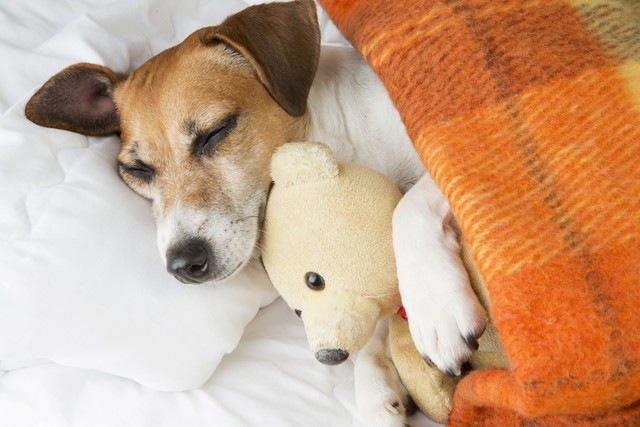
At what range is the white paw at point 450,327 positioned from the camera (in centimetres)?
106

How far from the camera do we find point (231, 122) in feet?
5.04

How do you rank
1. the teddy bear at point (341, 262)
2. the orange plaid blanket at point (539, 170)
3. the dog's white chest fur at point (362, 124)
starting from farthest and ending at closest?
the dog's white chest fur at point (362, 124)
the teddy bear at point (341, 262)
the orange plaid blanket at point (539, 170)

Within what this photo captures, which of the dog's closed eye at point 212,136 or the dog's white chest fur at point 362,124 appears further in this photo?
the dog's white chest fur at point 362,124

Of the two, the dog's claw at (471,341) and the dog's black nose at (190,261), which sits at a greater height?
the dog's claw at (471,341)

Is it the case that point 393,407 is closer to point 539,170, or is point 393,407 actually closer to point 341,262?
point 341,262

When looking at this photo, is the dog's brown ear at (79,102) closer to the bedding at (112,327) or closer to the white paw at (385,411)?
the bedding at (112,327)

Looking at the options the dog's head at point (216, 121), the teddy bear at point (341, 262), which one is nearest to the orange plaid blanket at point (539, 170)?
the teddy bear at point (341, 262)

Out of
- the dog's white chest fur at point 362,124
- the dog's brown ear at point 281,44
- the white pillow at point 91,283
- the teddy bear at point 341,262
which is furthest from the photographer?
the dog's white chest fur at point 362,124

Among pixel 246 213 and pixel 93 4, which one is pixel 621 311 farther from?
pixel 93 4

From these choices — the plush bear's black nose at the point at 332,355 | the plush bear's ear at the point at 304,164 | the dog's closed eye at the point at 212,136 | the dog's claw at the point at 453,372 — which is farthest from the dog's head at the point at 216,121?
the dog's claw at the point at 453,372

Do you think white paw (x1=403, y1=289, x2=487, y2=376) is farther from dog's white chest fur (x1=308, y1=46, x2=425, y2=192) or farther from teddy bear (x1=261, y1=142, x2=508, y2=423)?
dog's white chest fur (x1=308, y1=46, x2=425, y2=192)

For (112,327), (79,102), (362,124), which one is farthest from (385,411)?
(79,102)

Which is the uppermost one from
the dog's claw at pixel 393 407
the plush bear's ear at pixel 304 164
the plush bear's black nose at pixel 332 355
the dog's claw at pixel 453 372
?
the plush bear's ear at pixel 304 164

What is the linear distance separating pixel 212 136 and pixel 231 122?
0.21 feet
